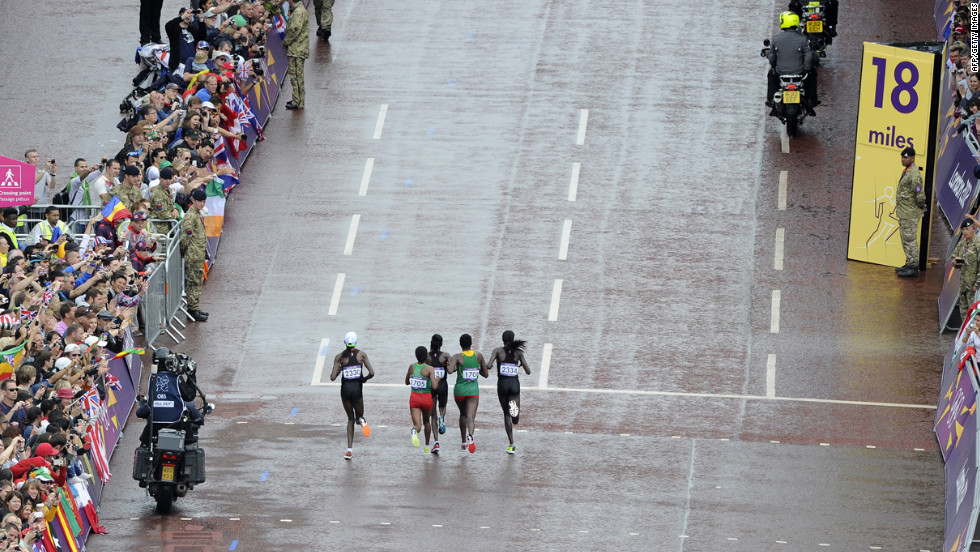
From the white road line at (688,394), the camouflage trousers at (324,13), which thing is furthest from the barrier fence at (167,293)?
the white road line at (688,394)

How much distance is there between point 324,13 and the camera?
3788 centimetres

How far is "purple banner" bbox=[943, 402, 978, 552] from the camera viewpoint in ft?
64.1

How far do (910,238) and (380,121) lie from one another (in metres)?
10.8

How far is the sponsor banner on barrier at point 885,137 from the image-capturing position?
29.0 m

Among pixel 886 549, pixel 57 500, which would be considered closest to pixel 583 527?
pixel 886 549

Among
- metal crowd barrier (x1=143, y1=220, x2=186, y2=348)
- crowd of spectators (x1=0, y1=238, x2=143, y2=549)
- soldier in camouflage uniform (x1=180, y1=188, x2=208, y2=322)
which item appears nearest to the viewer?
crowd of spectators (x1=0, y1=238, x2=143, y2=549)

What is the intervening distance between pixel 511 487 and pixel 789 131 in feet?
45.2

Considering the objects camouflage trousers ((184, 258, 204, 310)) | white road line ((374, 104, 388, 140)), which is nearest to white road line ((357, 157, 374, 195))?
white road line ((374, 104, 388, 140))

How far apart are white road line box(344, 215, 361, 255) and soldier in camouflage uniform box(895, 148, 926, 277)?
9163 mm

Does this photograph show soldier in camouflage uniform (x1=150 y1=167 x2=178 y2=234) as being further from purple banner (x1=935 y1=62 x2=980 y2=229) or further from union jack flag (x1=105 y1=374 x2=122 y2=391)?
purple banner (x1=935 y1=62 x2=980 y2=229)

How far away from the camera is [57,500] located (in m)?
19.7

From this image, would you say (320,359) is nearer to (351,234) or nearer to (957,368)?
(351,234)

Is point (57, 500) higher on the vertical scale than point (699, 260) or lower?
higher

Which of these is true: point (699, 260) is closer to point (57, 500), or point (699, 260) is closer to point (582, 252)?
point (582, 252)
